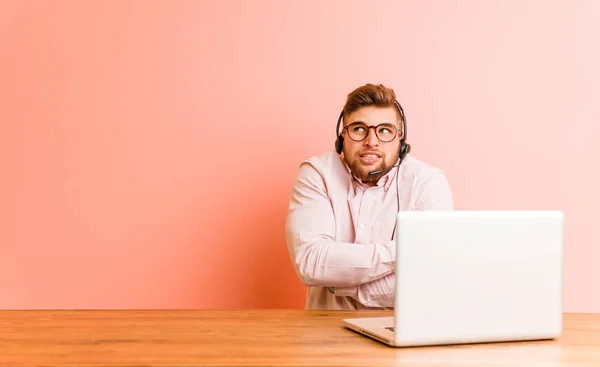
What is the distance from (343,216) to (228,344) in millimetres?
1184

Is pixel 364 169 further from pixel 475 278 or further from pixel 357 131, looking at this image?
pixel 475 278

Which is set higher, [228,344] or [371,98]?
[371,98]

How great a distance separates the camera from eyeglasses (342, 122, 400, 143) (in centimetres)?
271

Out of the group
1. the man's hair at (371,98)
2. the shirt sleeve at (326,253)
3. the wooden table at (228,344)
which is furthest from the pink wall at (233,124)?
the wooden table at (228,344)

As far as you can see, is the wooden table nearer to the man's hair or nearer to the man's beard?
the man's beard

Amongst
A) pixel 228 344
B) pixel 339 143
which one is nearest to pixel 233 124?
pixel 339 143

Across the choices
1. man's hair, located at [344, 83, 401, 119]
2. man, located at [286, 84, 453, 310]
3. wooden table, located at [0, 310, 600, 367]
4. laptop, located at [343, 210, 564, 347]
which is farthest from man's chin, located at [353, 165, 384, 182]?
laptop, located at [343, 210, 564, 347]

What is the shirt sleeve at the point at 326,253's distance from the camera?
7.48 ft

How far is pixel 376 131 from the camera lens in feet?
A: 8.87

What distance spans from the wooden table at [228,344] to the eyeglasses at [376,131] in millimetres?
964

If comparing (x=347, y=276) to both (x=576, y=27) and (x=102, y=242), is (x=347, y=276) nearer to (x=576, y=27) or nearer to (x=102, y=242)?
(x=102, y=242)

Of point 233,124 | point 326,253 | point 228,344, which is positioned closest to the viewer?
point 228,344

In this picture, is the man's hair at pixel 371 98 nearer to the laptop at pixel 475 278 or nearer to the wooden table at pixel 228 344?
the wooden table at pixel 228 344

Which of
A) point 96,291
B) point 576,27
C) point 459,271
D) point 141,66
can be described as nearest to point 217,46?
point 141,66
